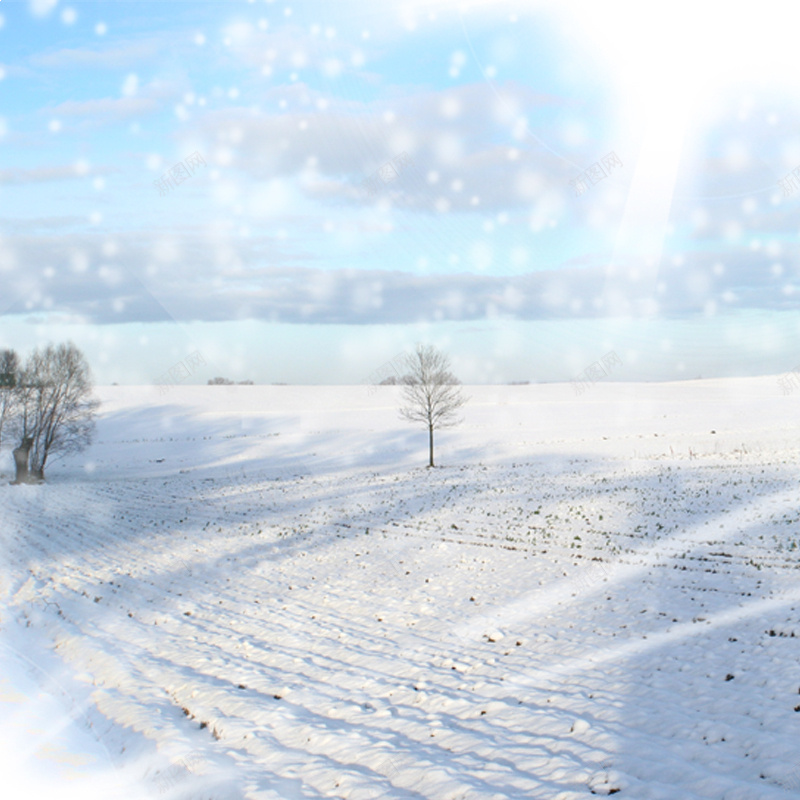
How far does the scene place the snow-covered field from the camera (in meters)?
7.02

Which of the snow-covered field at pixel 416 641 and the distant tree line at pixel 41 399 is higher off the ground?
the distant tree line at pixel 41 399

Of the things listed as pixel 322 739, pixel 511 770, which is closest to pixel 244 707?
pixel 322 739

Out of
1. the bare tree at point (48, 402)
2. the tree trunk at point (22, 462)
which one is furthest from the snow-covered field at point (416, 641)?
the bare tree at point (48, 402)

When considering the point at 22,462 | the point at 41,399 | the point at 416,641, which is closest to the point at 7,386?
the point at 41,399

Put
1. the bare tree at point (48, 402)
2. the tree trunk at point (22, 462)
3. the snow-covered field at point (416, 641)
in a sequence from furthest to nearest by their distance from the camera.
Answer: the bare tree at point (48, 402) → the tree trunk at point (22, 462) → the snow-covered field at point (416, 641)

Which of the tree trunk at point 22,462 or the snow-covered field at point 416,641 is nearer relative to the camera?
the snow-covered field at point 416,641

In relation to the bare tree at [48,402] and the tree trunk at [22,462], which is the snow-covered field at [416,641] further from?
the bare tree at [48,402]

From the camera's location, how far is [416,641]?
451 inches

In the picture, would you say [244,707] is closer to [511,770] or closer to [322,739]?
[322,739]

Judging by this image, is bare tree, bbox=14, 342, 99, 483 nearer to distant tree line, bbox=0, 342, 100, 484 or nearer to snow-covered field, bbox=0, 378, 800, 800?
distant tree line, bbox=0, 342, 100, 484

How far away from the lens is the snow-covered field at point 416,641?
7020 millimetres

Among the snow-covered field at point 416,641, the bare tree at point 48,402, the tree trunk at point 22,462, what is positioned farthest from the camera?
the bare tree at point 48,402

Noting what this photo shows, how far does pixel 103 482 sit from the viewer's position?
143ft

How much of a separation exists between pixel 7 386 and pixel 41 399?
304cm
